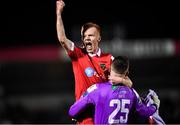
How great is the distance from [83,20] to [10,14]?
1.52m

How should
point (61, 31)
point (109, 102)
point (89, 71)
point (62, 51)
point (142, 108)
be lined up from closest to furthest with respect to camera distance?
point (109, 102) → point (142, 108) → point (61, 31) → point (89, 71) → point (62, 51)

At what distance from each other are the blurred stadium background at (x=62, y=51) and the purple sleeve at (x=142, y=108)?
5.15 m

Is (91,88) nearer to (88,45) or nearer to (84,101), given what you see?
(84,101)

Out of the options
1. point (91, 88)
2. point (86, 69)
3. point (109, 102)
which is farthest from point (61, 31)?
point (109, 102)

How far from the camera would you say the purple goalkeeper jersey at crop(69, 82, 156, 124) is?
397 centimetres

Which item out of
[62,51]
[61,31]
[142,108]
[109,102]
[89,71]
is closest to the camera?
[109,102]

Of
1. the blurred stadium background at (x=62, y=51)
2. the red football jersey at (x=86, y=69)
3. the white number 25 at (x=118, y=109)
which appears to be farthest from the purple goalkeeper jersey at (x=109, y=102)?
the blurred stadium background at (x=62, y=51)

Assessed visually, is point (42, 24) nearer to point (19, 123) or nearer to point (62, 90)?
point (62, 90)

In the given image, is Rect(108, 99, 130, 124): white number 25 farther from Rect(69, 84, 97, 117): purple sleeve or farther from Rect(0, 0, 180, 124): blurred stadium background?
Rect(0, 0, 180, 124): blurred stadium background

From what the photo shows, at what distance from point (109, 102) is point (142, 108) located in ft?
0.98

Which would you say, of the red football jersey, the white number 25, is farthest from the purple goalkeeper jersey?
the red football jersey

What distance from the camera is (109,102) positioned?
397 cm

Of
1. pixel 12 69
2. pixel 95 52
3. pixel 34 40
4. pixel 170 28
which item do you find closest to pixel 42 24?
pixel 34 40

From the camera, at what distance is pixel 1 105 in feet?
32.4
